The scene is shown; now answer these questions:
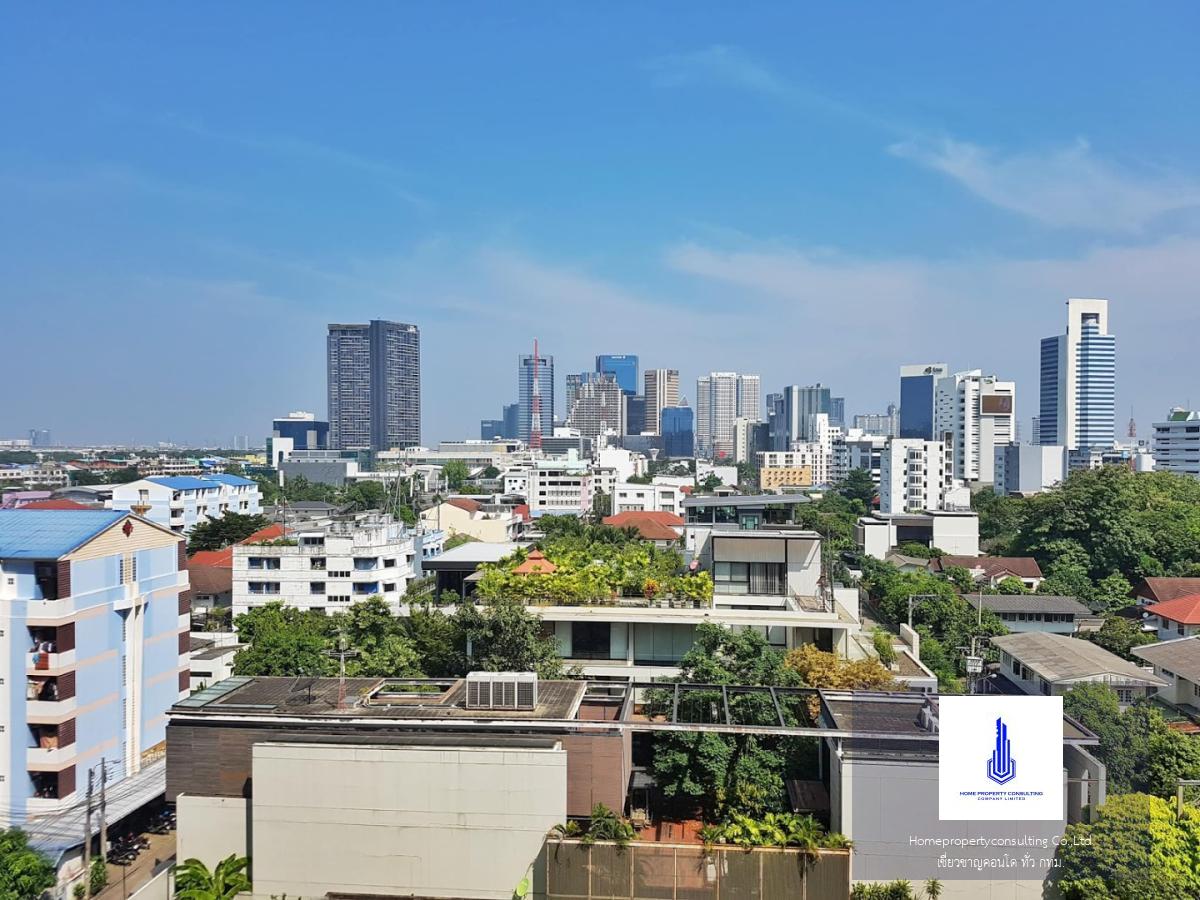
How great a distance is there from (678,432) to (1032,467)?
10287 centimetres

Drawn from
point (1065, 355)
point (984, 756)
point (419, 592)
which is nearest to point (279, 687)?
point (984, 756)

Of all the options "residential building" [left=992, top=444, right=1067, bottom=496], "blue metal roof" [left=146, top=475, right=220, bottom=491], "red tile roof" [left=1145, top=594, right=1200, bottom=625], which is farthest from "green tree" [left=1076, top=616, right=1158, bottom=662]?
"residential building" [left=992, top=444, right=1067, bottom=496]

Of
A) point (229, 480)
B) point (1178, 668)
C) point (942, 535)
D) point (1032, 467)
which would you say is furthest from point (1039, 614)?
point (1032, 467)

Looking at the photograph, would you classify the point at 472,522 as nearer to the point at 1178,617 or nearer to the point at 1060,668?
the point at 1060,668

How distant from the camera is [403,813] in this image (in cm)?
959

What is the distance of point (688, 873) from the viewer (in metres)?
9.05

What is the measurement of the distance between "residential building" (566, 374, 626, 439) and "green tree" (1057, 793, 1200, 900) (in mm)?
155247

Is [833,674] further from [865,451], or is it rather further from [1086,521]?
[865,451]

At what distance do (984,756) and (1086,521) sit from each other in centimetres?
2703

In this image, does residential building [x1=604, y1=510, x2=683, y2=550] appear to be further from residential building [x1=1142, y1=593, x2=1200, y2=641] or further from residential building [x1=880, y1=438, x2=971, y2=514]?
residential building [x1=1142, y1=593, x2=1200, y2=641]

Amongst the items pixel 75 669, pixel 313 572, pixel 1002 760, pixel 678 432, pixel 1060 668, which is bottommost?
pixel 1060 668

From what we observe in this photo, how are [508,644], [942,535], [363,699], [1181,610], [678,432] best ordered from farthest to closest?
1. [678,432]
2. [942,535]
3. [1181,610]
4. [508,644]
5. [363,699]

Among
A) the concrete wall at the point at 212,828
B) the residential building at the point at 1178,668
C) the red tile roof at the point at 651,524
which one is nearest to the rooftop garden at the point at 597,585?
the concrete wall at the point at 212,828

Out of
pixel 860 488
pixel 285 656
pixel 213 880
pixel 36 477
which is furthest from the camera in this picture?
pixel 36 477
